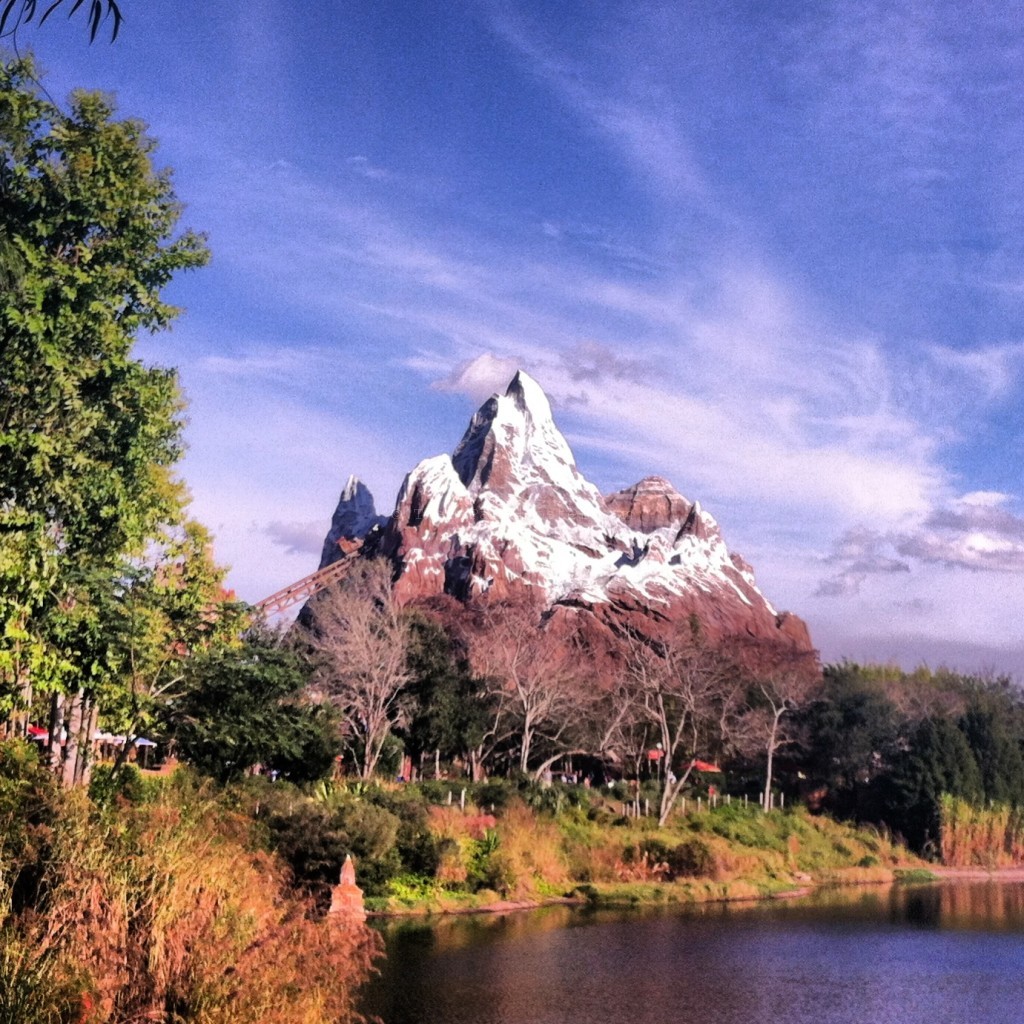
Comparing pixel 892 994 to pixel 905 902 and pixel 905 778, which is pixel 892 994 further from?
pixel 905 778

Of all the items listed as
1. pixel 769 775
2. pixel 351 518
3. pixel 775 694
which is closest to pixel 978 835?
pixel 769 775

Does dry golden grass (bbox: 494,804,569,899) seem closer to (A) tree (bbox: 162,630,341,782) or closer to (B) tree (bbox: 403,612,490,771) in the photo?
(A) tree (bbox: 162,630,341,782)

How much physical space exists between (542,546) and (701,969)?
63210mm

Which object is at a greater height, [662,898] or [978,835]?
[978,835]

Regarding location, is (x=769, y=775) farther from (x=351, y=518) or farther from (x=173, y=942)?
(x=351, y=518)

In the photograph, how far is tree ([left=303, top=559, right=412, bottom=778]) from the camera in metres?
36.0

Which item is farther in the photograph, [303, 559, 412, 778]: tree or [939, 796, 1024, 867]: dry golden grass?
[939, 796, 1024, 867]: dry golden grass

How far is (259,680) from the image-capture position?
2470 centimetres

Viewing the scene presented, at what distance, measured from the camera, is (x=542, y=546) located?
83125 millimetres

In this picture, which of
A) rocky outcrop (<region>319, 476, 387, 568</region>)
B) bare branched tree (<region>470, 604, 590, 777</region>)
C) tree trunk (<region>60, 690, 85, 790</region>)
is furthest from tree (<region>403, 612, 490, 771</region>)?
rocky outcrop (<region>319, 476, 387, 568</region>)

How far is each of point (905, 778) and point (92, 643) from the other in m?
38.9

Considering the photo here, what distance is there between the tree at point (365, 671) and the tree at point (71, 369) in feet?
54.4

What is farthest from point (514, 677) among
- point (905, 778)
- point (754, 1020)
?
point (754, 1020)

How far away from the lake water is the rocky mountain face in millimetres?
41957
